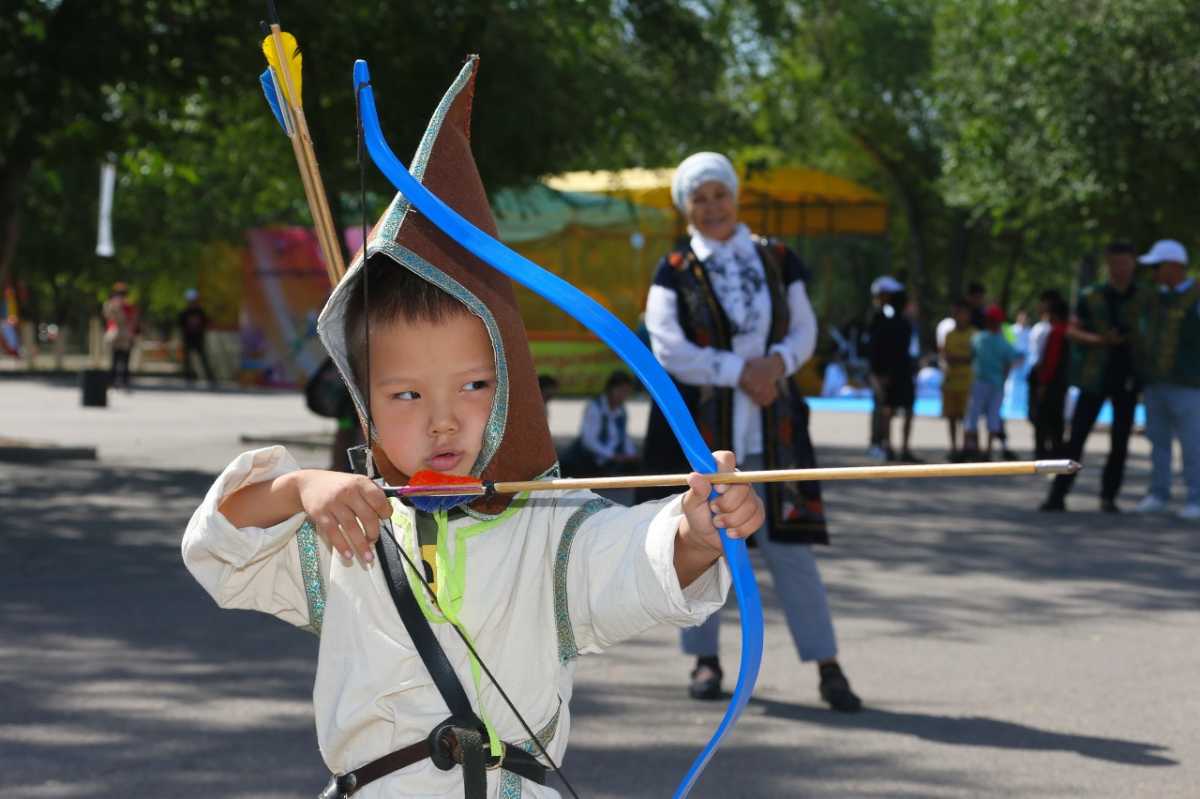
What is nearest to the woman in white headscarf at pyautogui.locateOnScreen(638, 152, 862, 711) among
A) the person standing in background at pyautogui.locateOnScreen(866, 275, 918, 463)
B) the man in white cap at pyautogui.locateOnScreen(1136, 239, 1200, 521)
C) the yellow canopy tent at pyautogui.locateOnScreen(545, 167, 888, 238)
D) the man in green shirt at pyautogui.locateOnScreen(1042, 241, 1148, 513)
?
the man in white cap at pyautogui.locateOnScreen(1136, 239, 1200, 521)

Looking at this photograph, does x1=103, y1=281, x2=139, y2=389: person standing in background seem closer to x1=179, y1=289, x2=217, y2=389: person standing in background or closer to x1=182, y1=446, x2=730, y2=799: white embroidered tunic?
x1=179, y1=289, x2=217, y2=389: person standing in background

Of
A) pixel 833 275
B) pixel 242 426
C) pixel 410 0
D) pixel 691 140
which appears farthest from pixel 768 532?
pixel 833 275

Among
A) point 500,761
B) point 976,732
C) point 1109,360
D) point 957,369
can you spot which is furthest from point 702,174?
point 957,369

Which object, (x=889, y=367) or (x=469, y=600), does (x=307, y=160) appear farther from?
(x=889, y=367)

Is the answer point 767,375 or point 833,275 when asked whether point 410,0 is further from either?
point 833,275

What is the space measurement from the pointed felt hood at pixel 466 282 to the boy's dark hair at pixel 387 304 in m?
0.02

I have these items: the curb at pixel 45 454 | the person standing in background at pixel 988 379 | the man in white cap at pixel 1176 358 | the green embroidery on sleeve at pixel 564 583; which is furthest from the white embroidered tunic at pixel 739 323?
the person standing in background at pixel 988 379

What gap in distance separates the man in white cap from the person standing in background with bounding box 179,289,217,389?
22.4 metres

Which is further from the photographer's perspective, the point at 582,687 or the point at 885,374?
the point at 885,374

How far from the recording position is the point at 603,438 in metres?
14.2

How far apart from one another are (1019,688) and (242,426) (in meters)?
15.5

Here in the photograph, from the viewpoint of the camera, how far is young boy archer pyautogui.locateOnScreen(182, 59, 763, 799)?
2732mm

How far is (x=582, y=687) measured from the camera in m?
6.57

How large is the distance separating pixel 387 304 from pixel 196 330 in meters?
30.8
